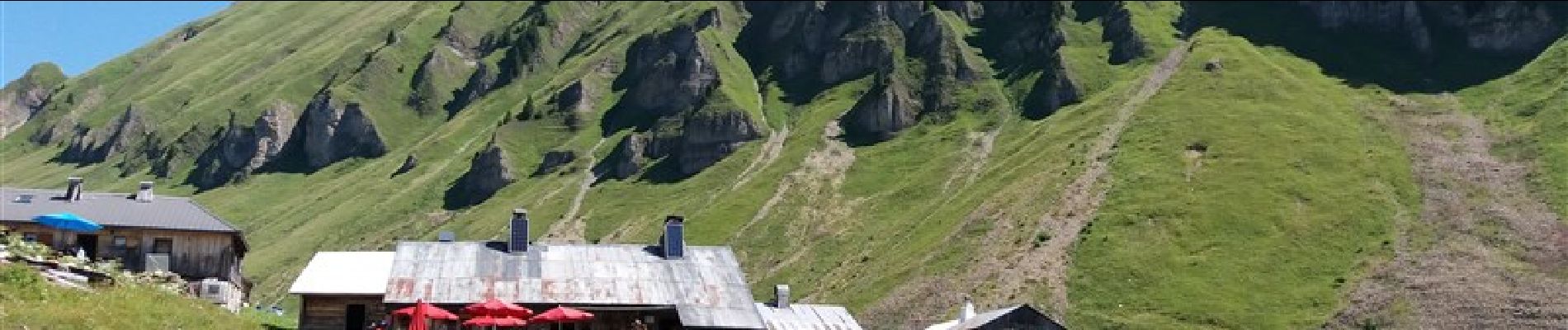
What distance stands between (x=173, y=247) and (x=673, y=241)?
3036cm

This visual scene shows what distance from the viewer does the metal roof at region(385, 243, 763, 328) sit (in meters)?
67.6

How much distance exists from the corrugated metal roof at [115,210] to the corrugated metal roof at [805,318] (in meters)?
31.3

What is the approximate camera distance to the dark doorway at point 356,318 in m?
71.6

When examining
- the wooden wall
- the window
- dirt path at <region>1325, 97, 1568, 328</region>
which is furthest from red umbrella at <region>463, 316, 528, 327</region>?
dirt path at <region>1325, 97, 1568, 328</region>

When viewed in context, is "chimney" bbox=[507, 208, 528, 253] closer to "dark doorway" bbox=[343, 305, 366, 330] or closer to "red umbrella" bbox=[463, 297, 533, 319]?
"dark doorway" bbox=[343, 305, 366, 330]

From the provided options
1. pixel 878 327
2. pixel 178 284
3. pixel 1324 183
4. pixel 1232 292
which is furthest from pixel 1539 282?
pixel 178 284

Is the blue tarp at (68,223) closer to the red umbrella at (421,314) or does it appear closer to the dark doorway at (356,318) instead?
the dark doorway at (356,318)

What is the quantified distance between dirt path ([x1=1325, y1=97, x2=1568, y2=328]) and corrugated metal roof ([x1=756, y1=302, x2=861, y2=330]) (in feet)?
180

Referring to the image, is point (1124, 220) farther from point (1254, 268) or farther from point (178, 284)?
point (178, 284)

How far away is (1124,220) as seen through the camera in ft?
522

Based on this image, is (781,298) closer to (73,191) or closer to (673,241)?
Answer: (673,241)

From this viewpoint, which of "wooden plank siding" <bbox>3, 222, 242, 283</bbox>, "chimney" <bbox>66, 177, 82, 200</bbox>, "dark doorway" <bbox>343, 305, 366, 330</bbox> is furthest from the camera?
"chimney" <bbox>66, 177, 82, 200</bbox>

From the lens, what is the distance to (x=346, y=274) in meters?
72.8

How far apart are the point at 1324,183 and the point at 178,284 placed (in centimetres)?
13121
